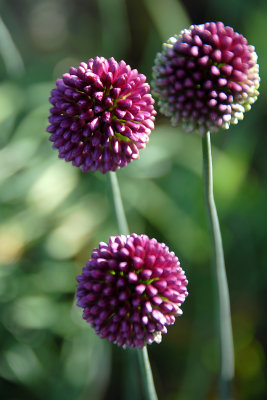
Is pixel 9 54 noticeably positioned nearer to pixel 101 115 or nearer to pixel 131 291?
pixel 101 115

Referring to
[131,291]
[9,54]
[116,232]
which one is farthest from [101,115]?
[9,54]

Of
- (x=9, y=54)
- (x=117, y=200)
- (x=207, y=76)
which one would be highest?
(x=9, y=54)

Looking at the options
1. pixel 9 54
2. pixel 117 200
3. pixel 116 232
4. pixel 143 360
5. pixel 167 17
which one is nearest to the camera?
pixel 143 360

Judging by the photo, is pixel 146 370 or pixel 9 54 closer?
pixel 146 370

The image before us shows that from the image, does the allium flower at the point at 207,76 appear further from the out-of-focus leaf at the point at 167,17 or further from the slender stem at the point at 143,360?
the out-of-focus leaf at the point at 167,17

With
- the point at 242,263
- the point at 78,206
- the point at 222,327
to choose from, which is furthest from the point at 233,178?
the point at 222,327

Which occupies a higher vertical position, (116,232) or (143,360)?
(116,232)

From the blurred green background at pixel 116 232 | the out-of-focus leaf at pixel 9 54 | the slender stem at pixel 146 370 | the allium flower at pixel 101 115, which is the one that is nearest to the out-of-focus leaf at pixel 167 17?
the blurred green background at pixel 116 232
